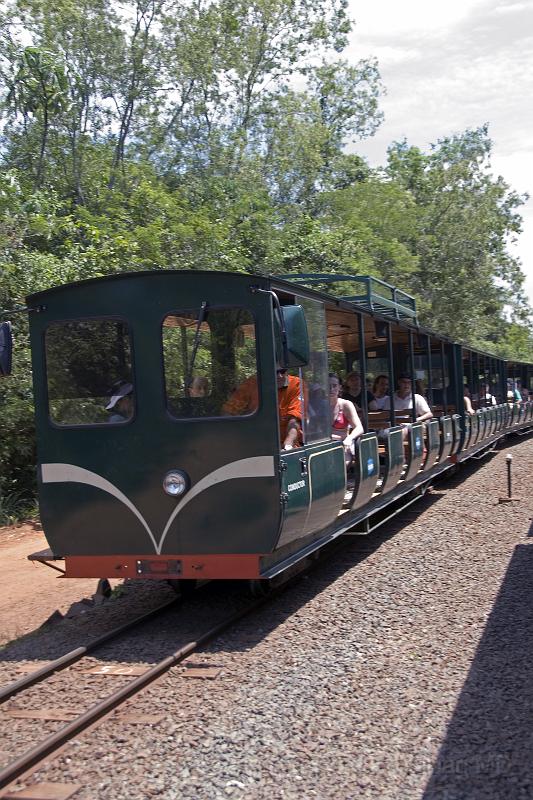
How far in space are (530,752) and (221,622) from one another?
3115 mm

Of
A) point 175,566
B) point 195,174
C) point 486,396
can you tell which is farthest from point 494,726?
point 195,174

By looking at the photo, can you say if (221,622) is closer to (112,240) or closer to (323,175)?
(112,240)

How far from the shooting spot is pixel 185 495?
22.0 ft

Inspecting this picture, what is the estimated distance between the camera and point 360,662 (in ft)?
19.2

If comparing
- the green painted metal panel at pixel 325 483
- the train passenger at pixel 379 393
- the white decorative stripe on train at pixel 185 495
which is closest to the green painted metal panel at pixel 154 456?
the white decorative stripe on train at pixel 185 495

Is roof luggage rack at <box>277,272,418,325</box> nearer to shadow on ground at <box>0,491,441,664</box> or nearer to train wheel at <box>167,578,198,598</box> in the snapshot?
shadow on ground at <box>0,491,441,664</box>

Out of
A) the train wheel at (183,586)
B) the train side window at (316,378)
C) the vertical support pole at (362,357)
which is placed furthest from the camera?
the vertical support pole at (362,357)

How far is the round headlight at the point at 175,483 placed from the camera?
6.69 metres

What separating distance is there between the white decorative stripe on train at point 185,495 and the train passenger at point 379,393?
5776 mm

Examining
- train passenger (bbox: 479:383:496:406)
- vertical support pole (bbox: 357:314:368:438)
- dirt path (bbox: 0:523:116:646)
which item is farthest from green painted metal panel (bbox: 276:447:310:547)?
train passenger (bbox: 479:383:496:406)

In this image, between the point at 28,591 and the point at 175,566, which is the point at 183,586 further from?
the point at 28,591

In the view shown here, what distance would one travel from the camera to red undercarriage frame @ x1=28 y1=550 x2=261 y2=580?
664cm

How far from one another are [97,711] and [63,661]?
1123 millimetres

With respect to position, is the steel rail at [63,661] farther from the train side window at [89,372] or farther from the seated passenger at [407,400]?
the seated passenger at [407,400]
